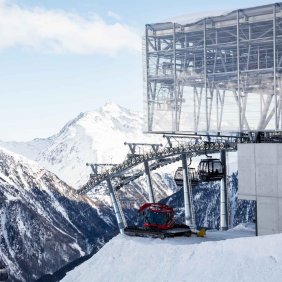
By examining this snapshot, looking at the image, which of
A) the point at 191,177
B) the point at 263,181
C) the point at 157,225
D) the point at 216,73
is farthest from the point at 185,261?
the point at 191,177

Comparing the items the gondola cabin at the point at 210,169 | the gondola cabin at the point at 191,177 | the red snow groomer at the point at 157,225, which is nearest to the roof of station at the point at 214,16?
the gondola cabin at the point at 210,169

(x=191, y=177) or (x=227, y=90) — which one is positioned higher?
(x=227, y=90)

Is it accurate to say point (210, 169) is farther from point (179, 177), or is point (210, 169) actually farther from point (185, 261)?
point (185, 261)

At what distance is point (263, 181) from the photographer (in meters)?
44.8

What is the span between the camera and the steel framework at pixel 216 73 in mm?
53250

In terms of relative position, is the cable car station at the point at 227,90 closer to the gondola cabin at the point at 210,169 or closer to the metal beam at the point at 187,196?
the gondola cabin at the point at 210,169

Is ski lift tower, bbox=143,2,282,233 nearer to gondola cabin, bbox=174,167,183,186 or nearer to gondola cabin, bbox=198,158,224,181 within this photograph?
gondola cabin, bbox=198,158,224,181

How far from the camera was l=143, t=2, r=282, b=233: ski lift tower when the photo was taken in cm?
5319

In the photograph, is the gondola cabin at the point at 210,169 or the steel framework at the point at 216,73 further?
the gondola cabin at the point at 210,169

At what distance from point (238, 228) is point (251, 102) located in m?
13.2

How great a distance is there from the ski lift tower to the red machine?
743 centimetres

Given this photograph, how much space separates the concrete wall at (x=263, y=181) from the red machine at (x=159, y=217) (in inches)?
260

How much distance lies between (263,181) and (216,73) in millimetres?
15867

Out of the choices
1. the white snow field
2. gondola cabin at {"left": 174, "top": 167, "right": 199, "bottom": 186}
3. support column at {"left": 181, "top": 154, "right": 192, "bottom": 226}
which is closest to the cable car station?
the white snow field
